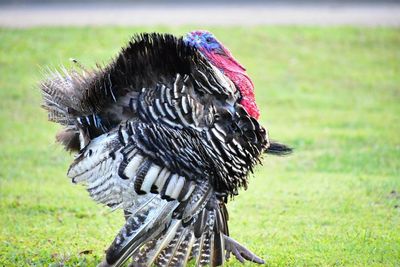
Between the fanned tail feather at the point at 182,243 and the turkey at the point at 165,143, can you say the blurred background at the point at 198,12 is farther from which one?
the fanned tail feather at the point at 182,243

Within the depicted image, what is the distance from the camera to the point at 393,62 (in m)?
16.0

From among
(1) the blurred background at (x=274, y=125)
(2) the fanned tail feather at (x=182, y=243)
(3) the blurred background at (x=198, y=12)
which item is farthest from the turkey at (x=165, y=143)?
(3) the blurred background at (x=198, y=12)

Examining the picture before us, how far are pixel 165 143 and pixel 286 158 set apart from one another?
5.09 metres

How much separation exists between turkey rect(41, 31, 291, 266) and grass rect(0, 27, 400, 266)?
78 centimetres

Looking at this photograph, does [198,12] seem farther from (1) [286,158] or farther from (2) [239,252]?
(2) [239,252]

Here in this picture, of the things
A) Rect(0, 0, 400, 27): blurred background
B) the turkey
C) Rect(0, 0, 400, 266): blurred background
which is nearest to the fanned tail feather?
the turkey

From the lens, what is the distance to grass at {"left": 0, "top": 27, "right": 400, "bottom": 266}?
7180mm

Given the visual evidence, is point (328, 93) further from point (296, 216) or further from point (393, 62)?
point (296, 216)

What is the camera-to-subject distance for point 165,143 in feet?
19.3

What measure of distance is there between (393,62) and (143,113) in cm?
1092

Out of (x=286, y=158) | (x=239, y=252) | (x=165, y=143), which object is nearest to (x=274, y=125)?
(x=286, y=158)

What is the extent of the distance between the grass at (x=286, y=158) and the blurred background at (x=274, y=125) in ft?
0.07

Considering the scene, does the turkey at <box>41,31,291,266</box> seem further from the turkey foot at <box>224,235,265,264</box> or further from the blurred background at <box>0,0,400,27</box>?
the blurred background at <box>0,0,400,27</box>

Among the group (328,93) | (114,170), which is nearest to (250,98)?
(114,170)
